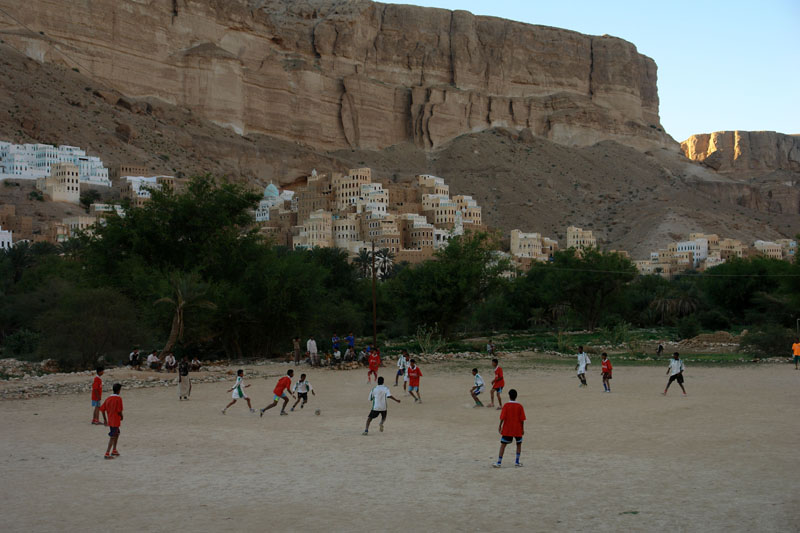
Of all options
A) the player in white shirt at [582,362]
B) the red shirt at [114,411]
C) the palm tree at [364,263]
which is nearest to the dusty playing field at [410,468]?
the red shirt at [114,411]

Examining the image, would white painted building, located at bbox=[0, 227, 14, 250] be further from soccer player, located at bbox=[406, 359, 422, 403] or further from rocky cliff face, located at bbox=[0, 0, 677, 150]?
soccer player, located at bbox=[406, 359, 422, 403]

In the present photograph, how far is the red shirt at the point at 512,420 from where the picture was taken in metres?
11.2

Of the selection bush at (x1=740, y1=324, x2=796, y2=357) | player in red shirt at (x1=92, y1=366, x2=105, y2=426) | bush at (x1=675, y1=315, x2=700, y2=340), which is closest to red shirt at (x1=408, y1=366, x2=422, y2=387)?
player in red shirt at (x1=92, y1=366, x2=105, y2=426)

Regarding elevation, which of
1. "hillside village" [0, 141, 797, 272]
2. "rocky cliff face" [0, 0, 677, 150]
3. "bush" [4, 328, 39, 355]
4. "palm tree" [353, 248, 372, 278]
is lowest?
"bush" [4, 328, 39, 355]

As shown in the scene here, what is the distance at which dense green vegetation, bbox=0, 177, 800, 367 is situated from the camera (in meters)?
28.6

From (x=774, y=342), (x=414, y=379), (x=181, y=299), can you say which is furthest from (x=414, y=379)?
(x=774, y=342)

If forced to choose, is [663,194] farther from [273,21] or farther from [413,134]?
[273,21]

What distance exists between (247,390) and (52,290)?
20563 millimetres

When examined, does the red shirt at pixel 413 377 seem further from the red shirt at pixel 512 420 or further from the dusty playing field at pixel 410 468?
the red shirt at pixel 512 420

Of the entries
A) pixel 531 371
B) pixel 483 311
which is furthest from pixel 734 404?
pixel 483 311

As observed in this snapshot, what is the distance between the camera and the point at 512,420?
1125cm

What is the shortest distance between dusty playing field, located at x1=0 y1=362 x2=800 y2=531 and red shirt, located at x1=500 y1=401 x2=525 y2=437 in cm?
51

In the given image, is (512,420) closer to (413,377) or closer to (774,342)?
(413,377)

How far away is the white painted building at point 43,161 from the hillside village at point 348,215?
0.11m
